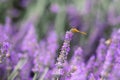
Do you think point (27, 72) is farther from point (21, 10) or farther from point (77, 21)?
point (21, 10)

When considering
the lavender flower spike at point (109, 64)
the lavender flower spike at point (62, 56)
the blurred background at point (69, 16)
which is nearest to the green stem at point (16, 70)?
the lavender flower spike at point (62, 56)

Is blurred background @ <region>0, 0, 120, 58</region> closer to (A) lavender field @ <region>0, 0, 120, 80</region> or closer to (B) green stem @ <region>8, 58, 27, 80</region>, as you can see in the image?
(A) lavender field @ <region>0, 0, 120, 80</region>

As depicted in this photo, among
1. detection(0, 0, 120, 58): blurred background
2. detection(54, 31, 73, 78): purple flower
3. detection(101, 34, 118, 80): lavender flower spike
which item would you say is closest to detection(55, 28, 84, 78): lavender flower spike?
detection(54, 31, 73, 78): purple flower


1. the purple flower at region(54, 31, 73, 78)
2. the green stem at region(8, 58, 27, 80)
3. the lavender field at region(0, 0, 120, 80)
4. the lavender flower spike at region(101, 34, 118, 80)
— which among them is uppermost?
the lavender field at region(0, 0, 120, 80)

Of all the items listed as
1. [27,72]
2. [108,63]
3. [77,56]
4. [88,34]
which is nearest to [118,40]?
[108,63]

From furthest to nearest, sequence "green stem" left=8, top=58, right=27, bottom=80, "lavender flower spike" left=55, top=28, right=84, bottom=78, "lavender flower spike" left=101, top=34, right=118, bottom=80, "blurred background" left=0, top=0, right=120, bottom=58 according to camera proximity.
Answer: "blurred background" left=0, top=0, right=120, bottom=58
"green stem" left=8, top=58, right=27, bottom=80
"lavender flower spike" left=55, top=28, right=84, bottom=78
"lavender flower spike" left=101, top=34, right=118, bottom=80

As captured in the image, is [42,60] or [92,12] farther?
[92,12]

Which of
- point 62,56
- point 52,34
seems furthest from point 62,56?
point 52,34

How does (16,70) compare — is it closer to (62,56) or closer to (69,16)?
(62,56)

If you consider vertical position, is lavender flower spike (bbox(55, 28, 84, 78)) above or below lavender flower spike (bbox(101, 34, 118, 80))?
above
